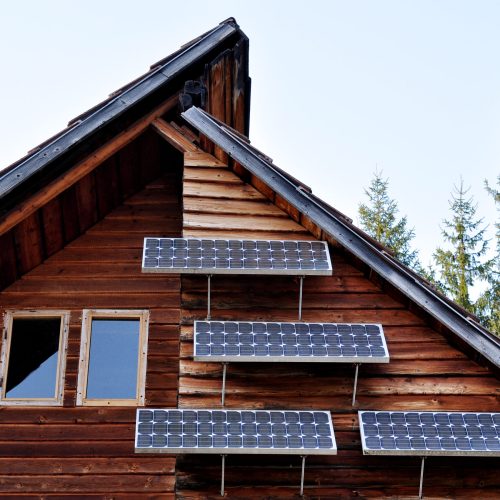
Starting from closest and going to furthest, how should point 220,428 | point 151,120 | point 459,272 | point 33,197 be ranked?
point 220,428
point 33,197
point 151,120
point 459,272

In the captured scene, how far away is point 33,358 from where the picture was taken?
9938mm

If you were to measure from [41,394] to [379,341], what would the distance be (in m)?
3.62

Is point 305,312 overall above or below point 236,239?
below

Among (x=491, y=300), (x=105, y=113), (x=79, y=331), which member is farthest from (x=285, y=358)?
(x=491, y=300)

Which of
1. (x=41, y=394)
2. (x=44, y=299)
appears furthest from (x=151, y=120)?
(x=41, y=394)

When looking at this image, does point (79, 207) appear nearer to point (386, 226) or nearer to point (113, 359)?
point (113, 359)

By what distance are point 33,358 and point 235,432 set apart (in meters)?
2.86

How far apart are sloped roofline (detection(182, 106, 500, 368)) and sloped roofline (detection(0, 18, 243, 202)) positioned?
1.92 feet

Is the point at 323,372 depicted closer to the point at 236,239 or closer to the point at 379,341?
the point at 379,341

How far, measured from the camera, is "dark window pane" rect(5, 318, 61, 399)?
9750mm

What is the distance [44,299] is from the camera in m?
10.1

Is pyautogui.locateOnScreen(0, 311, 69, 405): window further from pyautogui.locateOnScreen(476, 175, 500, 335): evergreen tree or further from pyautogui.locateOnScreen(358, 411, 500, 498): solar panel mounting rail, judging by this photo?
pyautogui.locateOnScreen(476, 175, 500, 335): evergreen tree

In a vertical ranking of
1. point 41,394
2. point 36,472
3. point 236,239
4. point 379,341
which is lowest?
point 36,472

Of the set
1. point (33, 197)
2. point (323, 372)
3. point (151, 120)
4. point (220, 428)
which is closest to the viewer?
point (220, 428)
